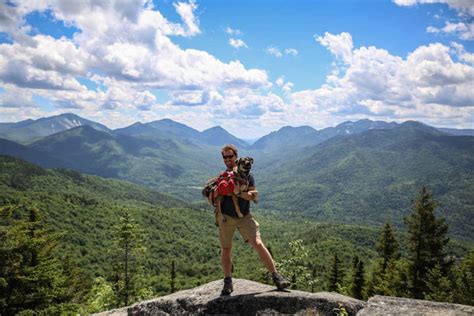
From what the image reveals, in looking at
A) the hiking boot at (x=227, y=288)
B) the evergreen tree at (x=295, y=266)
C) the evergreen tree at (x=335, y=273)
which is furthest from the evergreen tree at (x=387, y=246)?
the hiking boot at (x=227, y=288)

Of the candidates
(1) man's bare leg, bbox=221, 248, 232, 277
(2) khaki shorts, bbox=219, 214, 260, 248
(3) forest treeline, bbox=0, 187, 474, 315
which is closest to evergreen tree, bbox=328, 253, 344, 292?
(3) forest treeline, bbox=0, 187, 474, 315

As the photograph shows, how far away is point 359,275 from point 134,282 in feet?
83.2

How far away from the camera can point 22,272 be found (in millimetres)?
17203

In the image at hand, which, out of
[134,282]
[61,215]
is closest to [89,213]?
[61,215]

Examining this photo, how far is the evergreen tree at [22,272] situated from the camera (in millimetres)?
16203

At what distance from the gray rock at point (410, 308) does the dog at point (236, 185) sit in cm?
330

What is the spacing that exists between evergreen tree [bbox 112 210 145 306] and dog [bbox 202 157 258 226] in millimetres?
21735

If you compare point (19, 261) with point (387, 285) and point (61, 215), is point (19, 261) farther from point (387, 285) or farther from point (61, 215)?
point (61, 215)

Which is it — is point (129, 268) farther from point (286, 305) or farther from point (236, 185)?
point (236, 185)

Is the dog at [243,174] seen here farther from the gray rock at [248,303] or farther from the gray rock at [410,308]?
the gray rock at [410,308]

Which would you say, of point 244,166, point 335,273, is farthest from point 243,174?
point 335,273

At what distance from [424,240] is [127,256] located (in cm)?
2308

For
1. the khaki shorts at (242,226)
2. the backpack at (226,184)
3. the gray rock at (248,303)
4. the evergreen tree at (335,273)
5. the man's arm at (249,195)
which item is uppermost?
the backpack at (226,184)

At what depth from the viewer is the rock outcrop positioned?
721 cm
